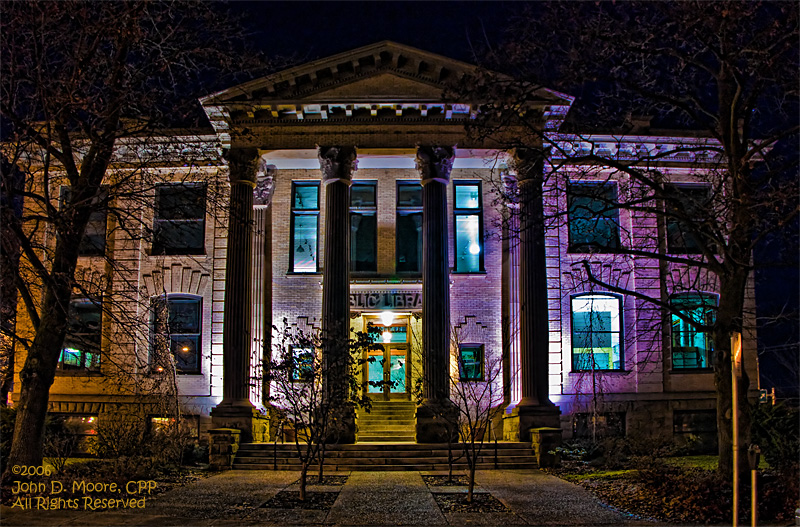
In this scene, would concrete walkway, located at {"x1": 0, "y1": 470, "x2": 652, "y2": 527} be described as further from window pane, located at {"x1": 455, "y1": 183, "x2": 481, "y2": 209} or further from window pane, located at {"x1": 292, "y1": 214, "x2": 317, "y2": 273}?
window pane, located at {"x1": 455, "y1": 183, "x2": 481, "y2": 209}

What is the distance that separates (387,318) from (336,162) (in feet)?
20.2

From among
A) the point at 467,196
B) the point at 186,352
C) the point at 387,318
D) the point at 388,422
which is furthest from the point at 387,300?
the point at 186,352

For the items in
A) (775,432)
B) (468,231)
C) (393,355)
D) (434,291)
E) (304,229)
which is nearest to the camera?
(775,432)

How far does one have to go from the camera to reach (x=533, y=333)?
22.3 m

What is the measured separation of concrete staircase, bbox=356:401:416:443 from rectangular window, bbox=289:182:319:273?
548cm

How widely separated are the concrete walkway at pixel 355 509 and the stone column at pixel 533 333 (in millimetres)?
4358

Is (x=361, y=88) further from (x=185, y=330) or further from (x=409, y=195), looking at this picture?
(x=185, y=330)

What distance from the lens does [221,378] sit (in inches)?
957

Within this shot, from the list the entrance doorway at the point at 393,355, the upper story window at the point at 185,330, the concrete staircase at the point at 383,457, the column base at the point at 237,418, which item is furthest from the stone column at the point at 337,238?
the upper story window at the point at 185,330

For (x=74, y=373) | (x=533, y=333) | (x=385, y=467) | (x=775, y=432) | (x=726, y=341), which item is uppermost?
(x=533, y=333)

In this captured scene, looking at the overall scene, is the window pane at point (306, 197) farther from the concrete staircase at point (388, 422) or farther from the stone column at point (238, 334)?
the concrete staircase at point (388, 422)

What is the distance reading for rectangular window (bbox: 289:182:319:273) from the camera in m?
26.1

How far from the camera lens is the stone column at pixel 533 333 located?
71.3 ft

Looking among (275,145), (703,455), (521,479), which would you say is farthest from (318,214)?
(703,455)
